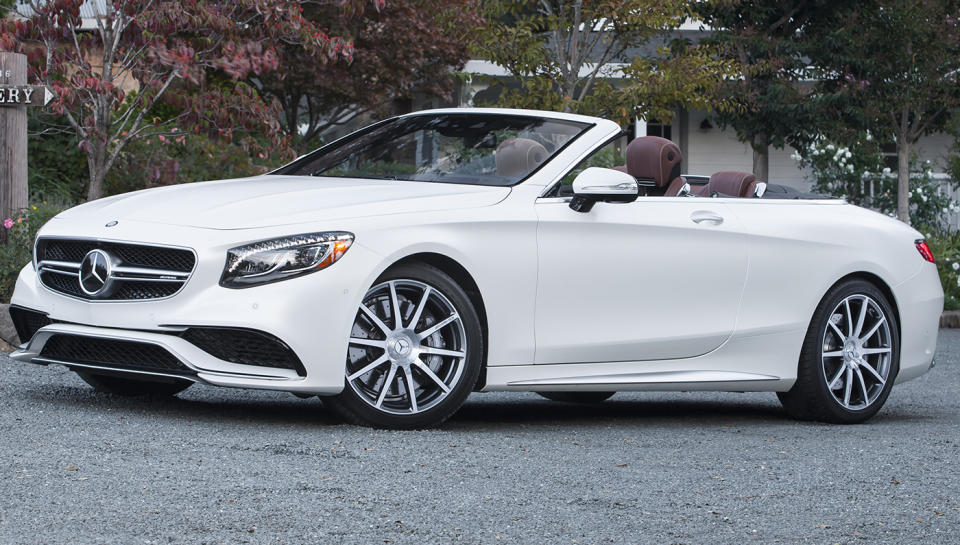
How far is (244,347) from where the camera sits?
5812 millimetres

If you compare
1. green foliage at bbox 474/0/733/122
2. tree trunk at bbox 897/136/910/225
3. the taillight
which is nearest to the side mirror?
the taillight

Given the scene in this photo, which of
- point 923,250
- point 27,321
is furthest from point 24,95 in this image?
point 923,250

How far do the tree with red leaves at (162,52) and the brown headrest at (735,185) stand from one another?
4.67 meters

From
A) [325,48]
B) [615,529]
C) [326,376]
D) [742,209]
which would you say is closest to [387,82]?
[325,48]

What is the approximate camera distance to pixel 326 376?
19.2ft

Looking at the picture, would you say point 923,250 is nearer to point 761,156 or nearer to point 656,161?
point 656,161

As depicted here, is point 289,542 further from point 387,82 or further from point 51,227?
point 387,82

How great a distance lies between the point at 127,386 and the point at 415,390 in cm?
169

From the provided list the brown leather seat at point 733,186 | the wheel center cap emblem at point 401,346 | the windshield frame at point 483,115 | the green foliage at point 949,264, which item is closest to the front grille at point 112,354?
the wheel center cap emblem at point 401,346

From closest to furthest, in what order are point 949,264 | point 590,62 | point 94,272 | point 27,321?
point 94,272, point 27,321, point 590,62, point 949,264

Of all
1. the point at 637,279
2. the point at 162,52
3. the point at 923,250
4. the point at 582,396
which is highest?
the point at 162,52

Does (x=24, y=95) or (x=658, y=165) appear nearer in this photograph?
(x=658, y=165)

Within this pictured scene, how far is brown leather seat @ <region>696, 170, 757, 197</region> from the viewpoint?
311 inches

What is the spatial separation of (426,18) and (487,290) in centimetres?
1499
